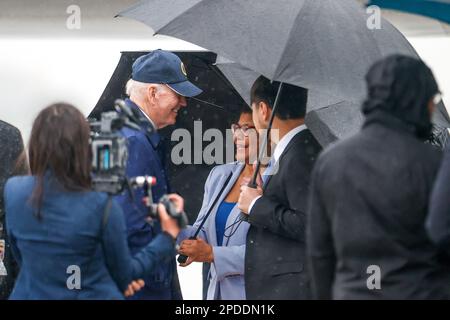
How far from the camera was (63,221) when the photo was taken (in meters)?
4.19

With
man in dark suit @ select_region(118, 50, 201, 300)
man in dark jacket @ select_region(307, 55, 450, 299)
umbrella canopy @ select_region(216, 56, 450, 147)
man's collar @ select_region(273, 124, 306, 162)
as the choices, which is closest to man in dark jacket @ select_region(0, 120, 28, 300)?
man in dark suit @ select_region(118, 50, 201, 300)

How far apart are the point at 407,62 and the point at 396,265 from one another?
2.16 feet

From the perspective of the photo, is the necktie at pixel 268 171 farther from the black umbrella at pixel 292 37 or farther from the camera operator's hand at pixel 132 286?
the camera operator's hand at pixel 132 286

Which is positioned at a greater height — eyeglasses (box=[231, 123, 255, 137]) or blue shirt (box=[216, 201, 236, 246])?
eyeglasses (box=[231, 123, 255, 137])

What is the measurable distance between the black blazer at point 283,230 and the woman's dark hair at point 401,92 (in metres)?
1.14

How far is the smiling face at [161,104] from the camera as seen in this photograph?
5.50 m

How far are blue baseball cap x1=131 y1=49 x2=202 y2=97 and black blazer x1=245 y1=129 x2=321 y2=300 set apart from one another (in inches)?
26.6

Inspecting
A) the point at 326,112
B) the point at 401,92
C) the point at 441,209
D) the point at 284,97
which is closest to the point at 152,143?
the point at 284,97

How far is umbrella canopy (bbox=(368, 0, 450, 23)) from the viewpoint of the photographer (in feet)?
32.4

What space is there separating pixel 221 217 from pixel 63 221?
160cm

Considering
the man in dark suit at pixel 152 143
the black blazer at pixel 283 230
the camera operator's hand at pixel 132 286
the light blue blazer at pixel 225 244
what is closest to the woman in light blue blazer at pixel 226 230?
the light blue blazer at pixel 225 244

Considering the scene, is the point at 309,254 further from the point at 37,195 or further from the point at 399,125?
the point at 37,195

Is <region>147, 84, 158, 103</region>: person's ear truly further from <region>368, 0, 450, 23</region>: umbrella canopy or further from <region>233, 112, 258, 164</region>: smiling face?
<region>368, 0, 450, 23</region>: umbrella canopy
